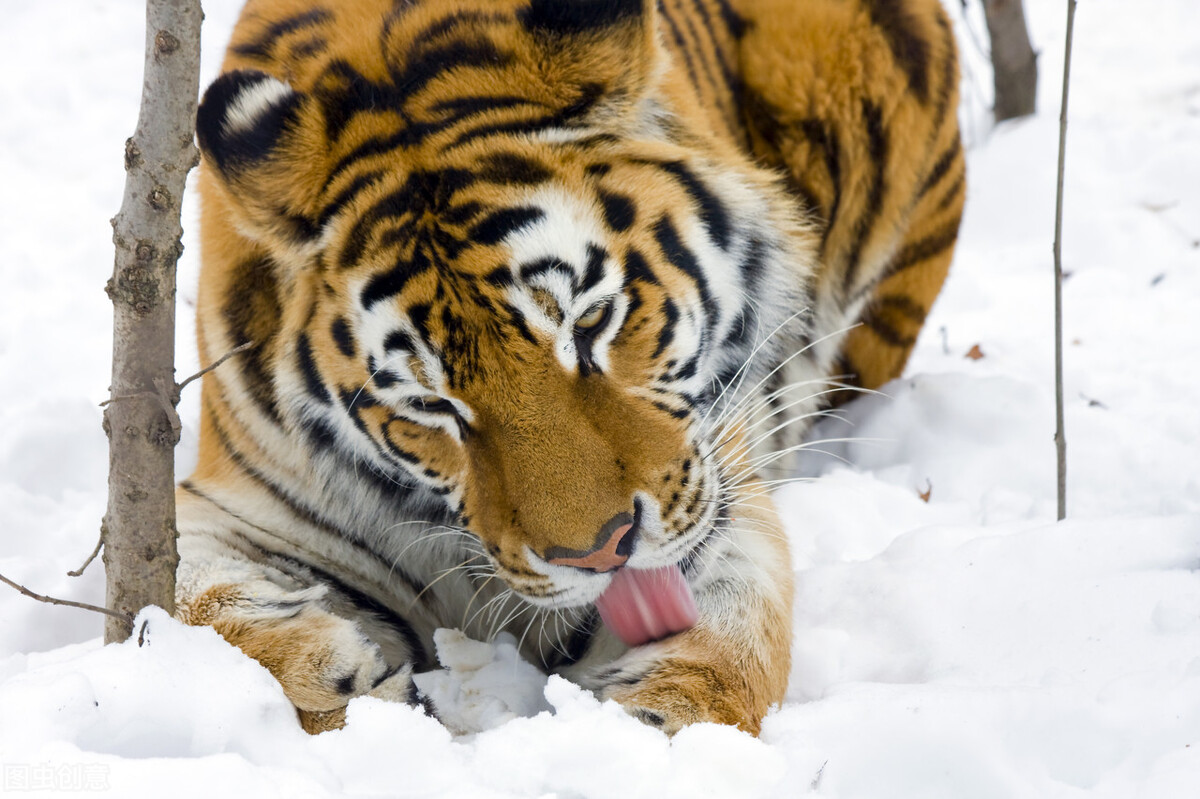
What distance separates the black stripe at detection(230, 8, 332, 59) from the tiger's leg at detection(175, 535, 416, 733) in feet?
2.94

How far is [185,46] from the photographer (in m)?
1.37

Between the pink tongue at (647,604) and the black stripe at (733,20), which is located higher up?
the black stripe at (733,20)

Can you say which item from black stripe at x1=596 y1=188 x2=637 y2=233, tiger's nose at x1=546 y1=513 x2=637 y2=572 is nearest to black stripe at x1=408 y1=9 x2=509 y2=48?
black stripe at x1=596 y1=188 x2=637 y2=233

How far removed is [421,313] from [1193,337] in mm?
2383

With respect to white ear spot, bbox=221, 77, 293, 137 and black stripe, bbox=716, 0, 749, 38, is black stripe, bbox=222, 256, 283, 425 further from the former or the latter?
Result: black stripe, bbox=716, 0, 749, 38

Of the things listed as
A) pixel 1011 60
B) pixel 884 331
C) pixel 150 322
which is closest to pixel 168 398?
pixel 150 322

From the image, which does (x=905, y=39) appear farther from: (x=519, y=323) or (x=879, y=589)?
(x=519, y=323)

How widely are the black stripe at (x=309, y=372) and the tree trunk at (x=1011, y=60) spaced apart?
3.45 meters

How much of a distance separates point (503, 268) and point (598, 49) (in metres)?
0.42

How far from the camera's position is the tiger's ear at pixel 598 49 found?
165 centimetres

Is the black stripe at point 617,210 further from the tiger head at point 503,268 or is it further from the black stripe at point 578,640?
the black stripe at point 578,640

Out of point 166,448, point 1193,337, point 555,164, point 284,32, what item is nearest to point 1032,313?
point 1193,337

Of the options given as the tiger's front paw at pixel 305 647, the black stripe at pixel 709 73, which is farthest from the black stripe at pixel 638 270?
the black stripe at pixel 709 73

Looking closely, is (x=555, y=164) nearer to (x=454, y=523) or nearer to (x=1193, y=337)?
(x=454, y=523)
